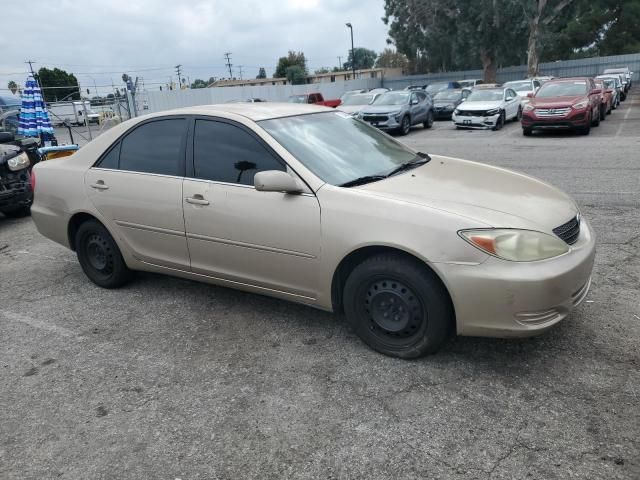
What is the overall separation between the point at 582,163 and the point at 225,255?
862cm

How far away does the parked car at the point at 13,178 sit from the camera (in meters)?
7.71

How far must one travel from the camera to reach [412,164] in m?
4.08

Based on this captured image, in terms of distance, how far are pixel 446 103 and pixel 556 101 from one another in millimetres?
9144

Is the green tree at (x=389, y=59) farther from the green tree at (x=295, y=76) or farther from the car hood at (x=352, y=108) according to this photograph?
the car hood at (x=352, y=108)

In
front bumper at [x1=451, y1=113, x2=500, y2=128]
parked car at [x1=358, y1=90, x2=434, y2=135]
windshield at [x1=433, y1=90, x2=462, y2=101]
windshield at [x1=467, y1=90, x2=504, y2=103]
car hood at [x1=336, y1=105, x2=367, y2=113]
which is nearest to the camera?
front bumper at [x1=451, y1=113, x2=500, y2=128]

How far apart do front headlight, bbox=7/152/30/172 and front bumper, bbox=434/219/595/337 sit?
728cm

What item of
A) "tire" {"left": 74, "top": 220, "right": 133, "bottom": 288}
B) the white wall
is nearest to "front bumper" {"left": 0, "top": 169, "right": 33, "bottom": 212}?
"tire" {"left": 74, "top": 220, "right": 133, "bottom": 288}

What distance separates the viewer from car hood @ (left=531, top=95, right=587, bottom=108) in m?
14.2

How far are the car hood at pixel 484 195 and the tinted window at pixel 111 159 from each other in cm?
230

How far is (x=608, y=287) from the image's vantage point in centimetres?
416

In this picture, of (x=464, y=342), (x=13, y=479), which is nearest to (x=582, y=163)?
(x=464, y=342)

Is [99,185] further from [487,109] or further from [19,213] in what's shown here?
[487,109]

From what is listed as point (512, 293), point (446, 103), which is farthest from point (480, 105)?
point (512, 293)

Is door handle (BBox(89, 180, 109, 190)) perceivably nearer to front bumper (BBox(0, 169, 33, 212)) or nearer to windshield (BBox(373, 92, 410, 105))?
front bumper (BBox(0, 169, 33, 212))
